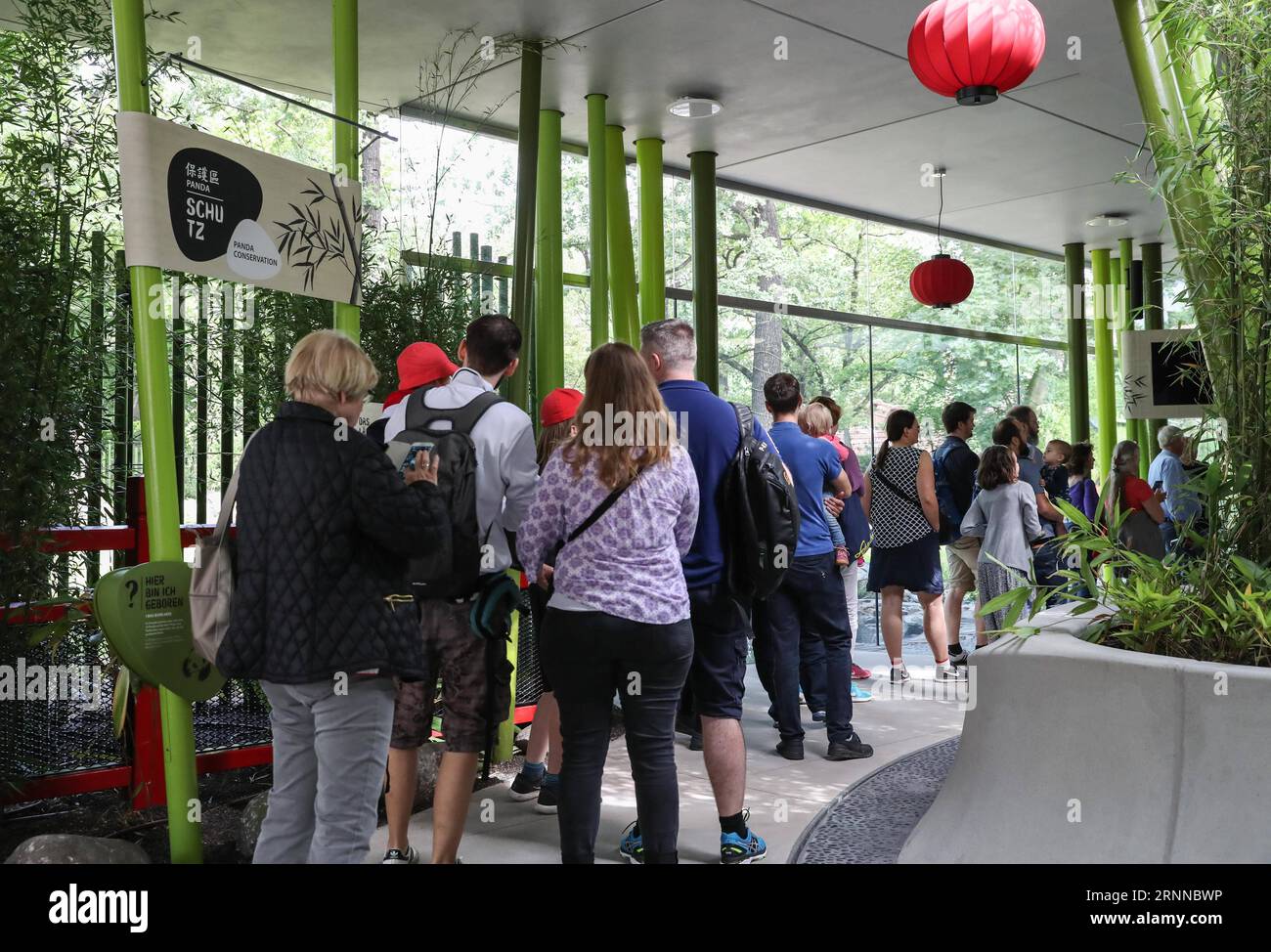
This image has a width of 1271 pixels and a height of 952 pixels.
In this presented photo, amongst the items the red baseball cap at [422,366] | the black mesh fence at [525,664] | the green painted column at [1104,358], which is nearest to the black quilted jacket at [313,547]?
the red baseball cap at [422,366]

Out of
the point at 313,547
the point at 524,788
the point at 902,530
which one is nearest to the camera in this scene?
the point at 313,547

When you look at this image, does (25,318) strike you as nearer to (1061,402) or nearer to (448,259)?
(448,259)

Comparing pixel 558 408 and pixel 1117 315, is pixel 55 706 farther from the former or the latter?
pixel 1117 315

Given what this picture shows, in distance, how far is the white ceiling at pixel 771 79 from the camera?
5488 mm

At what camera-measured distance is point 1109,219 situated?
10.2 meters

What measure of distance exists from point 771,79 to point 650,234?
4.05 ft

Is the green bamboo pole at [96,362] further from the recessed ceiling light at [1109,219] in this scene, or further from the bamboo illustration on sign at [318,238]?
the recessed ceiling light at [1109,219]

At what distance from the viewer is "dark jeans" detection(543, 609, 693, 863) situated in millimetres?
2688

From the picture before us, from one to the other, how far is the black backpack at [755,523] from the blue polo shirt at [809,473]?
4.30 ft

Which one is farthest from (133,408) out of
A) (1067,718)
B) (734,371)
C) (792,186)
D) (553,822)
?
(792,186)

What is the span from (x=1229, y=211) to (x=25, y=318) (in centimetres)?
361

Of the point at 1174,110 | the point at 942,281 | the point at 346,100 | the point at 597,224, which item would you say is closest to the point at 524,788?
the point at 346,100

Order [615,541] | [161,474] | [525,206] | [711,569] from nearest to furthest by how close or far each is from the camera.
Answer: [615,541], [161,474], [711,569], [525,206]

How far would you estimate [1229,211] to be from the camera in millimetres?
3195
